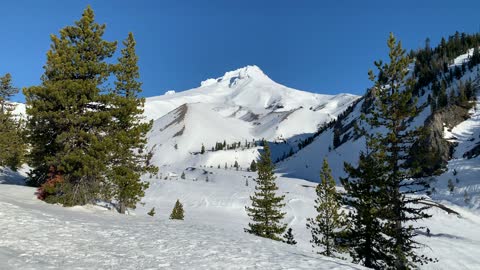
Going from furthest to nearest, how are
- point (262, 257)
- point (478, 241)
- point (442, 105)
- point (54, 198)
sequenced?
point (442, 105) < point (478, 241) < point (54, 198) < point (262, 257)

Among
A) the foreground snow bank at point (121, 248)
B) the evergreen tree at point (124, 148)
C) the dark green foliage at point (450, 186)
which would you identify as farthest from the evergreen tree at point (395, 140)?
the dark green foliage at point (450, 186)

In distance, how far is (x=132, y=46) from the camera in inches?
1320

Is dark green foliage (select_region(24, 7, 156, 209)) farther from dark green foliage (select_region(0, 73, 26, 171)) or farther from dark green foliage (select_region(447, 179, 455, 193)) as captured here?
dark green foliage (select_region(447, 179, 455, 193))

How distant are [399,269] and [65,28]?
26972 millimetres

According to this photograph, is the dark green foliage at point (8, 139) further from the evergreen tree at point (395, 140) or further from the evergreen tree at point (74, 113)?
the evergreen tree at point (395, 140)

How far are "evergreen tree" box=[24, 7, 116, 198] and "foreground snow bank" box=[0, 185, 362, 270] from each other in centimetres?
593

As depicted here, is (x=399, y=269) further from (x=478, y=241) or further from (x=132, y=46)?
(x=478, y=241)

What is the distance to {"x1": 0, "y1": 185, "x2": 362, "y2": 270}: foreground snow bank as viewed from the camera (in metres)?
11.5

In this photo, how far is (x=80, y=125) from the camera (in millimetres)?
26188

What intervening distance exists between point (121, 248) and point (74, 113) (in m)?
14.8

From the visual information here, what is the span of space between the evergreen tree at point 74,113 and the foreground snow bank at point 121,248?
593 cm

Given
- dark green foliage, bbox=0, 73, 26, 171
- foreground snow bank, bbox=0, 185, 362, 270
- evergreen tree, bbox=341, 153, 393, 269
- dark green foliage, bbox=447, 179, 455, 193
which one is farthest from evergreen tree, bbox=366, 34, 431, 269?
dark green foliage, bbox=447, 179, 455, 193

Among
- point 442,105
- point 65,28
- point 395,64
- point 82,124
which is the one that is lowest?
point 82,124

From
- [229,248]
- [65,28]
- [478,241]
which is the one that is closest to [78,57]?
[65,28]
